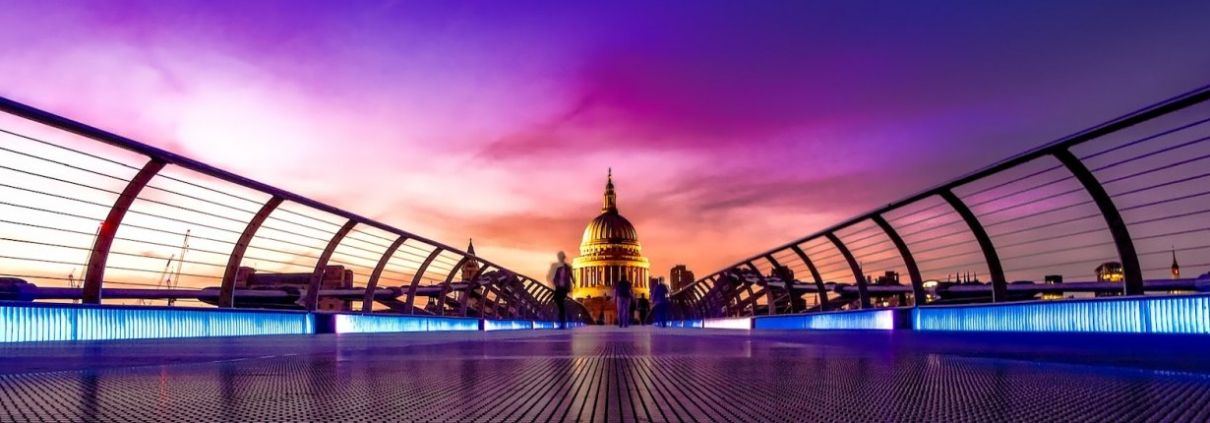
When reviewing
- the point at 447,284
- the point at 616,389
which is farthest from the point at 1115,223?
the point at 447,284

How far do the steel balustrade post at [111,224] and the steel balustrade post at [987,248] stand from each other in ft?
20.8

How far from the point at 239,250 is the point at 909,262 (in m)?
6.41

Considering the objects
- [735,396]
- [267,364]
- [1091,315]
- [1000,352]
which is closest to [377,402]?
[735,396]

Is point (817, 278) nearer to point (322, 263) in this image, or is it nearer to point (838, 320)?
point (838, 320)

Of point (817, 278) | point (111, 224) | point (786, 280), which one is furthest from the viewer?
point (786, 280)

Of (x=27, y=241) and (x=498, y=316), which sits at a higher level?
(x=27, y=241)

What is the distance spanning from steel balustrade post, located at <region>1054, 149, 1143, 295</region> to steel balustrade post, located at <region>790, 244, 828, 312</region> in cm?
555

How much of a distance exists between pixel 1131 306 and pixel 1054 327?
0.97 m

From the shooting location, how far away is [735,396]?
205 cm

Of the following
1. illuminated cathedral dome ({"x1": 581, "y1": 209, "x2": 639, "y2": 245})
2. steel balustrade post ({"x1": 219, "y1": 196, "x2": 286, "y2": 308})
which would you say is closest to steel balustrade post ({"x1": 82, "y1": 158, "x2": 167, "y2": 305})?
steel balustrade post ({"x1": 219, "y1": 196, "x2": 286, "y2": 308})

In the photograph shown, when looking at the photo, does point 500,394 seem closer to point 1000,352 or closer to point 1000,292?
point 1000,352

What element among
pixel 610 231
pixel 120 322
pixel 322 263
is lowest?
pixel 120 322

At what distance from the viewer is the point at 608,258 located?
137500 millimetres

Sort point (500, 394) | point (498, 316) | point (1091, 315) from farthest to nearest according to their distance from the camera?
1. point (498, 316)
2. point (1091, 315)
3. point (500, 394)
